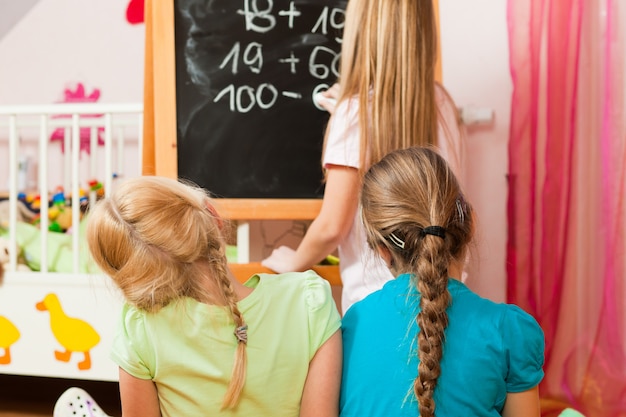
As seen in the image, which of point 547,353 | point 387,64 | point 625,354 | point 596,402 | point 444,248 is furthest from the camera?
point 547,353

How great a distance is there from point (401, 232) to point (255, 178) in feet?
2.81

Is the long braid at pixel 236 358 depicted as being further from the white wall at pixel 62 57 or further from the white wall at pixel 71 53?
the white wall at pixel 71 53

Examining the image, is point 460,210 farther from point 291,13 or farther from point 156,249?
point 291,13

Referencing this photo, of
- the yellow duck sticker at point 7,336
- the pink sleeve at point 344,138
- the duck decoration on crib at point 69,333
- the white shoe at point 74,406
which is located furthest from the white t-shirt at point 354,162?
the yellow duck sticker at point 7,336

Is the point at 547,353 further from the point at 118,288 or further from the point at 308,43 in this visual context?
the point at 118,288

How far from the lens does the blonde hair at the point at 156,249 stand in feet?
3.40

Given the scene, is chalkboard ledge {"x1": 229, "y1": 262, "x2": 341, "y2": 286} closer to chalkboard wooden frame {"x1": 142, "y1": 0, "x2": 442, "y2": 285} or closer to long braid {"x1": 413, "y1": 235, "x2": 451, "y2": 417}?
chalkboard wooden frame {"x1": 142, "y1": 0, "x2": 442, "y2": 285}

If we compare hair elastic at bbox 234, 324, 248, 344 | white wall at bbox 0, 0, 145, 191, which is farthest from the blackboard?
white wall at bbox 0, 0, 145, 191

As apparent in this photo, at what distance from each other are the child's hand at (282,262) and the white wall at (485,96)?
0.78 m

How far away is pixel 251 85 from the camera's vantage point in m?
1.84

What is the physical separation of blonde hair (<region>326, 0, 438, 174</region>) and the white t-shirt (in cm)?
3

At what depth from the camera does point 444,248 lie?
3.32 ft

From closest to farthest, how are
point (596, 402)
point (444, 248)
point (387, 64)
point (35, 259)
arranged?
point (444, 248) < point (387, 64) < point (596, 402) < point (35, 259)

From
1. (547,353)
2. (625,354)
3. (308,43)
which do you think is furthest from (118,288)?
(547,353)
